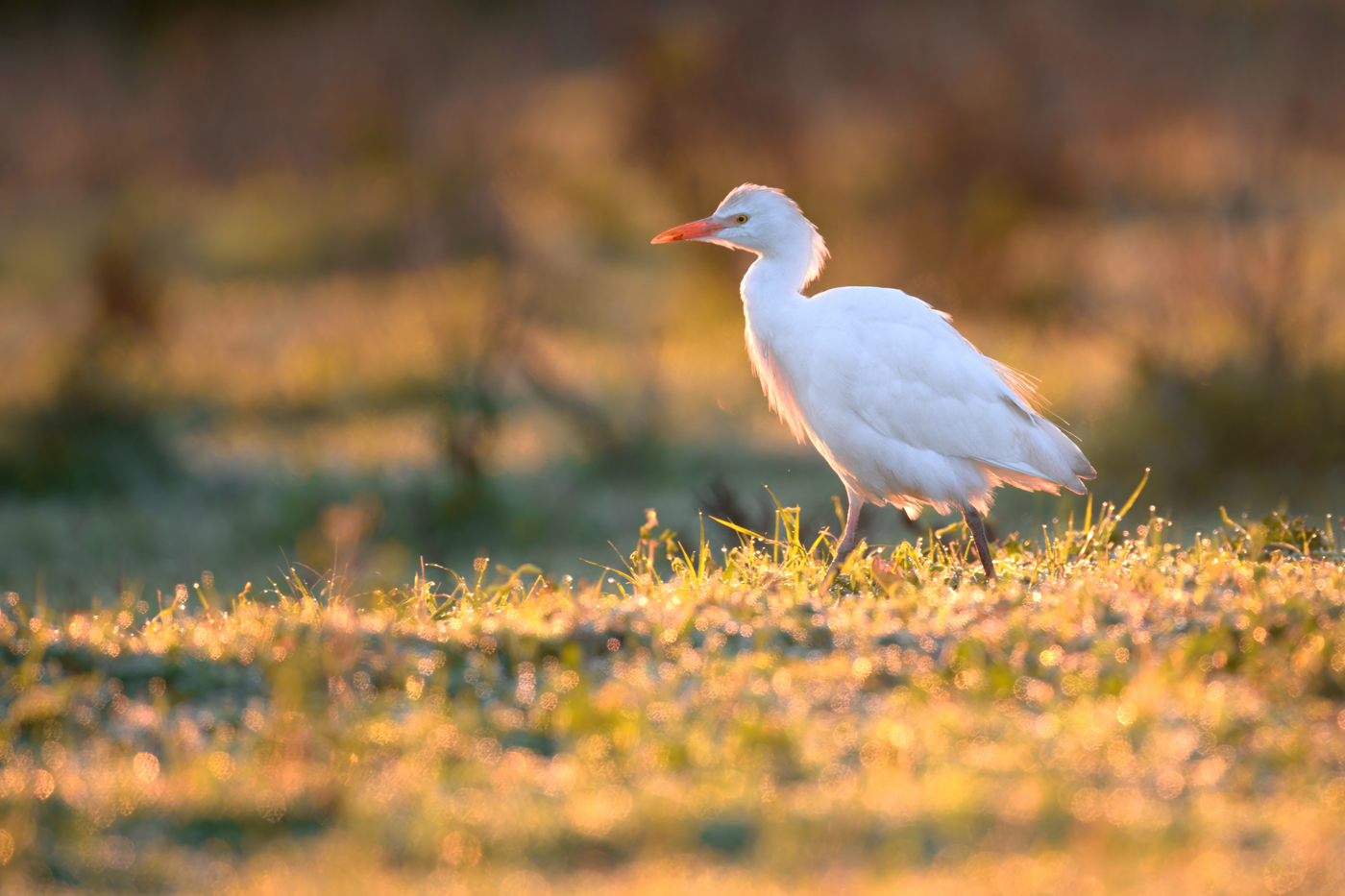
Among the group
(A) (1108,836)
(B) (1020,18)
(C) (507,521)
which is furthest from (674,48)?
(A) (1108,836)

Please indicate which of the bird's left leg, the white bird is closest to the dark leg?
the white bird

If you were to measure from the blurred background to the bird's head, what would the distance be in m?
1.87

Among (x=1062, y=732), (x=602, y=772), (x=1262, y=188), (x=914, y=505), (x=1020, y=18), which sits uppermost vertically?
(x=1020, y=18)

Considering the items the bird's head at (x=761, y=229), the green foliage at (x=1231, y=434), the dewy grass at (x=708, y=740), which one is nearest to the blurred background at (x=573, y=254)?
the green foliage at (x=1231, y=434)

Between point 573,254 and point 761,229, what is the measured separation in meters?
11.2

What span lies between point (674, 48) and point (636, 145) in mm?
1189

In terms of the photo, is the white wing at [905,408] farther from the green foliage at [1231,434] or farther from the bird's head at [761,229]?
the green foliage at [1231,434]

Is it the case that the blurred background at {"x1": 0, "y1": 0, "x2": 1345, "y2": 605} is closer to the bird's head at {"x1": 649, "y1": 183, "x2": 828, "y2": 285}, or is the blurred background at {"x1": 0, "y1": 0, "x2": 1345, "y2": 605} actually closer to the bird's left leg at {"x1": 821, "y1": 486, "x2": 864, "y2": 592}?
the bird's left leg at {"x1": 821, "y1": 486, "x2": 864, "y2": 592}

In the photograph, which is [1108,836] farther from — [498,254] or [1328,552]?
[498,254]

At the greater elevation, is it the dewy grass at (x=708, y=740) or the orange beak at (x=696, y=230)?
the orange beak at (x=696, y=230)

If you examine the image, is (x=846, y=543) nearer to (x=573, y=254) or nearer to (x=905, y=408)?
(x=905, y=408)

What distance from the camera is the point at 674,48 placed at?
16000 millimetres

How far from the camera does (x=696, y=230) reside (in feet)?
19.1

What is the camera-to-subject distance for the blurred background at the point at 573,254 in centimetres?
992
